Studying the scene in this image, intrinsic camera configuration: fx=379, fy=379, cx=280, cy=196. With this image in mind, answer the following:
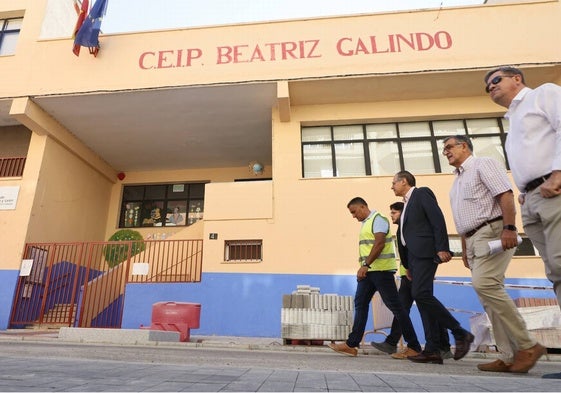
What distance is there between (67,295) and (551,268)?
11.9m

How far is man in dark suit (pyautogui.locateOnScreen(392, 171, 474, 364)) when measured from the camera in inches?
141

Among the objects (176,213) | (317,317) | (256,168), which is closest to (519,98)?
(317,317)

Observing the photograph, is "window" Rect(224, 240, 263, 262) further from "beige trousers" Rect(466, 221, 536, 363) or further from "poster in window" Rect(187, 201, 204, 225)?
"beige trousers" Rect(466, 221, 536, 363)

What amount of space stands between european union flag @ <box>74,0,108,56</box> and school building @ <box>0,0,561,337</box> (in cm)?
48

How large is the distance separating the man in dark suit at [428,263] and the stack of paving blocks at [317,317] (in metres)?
2.91

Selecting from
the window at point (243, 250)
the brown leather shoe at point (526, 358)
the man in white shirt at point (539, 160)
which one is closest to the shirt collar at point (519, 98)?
the man in white shirt at point (539, 160)

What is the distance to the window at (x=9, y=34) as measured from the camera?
12422mm

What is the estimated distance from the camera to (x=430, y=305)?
3.61 m

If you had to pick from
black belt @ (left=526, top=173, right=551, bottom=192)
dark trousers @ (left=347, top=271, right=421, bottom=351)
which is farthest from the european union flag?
black belt @ (left=526, top=173, right=551, bottom=192)

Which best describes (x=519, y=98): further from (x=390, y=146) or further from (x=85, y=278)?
(x=85, y=278)

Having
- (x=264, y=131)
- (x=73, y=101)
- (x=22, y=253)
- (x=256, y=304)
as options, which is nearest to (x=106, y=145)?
(x=73, y=101)

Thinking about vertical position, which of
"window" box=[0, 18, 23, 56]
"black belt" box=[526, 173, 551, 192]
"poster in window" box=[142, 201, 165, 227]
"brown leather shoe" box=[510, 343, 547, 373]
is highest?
"window" box=[0, 18, 23, 56]

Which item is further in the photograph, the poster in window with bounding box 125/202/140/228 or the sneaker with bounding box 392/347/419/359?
the poster in window with bounding box 125/202/140/228

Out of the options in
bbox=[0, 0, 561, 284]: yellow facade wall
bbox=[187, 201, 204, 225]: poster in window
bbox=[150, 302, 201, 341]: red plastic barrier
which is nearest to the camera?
bbox=[150, 302, 201, 341]: red plastic barrier
